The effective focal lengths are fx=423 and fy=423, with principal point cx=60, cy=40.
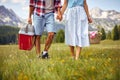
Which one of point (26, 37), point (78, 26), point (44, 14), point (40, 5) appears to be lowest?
point (26, 37)

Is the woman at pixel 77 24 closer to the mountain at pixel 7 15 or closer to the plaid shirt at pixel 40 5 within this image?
the plaid shirt at pixel 40 5

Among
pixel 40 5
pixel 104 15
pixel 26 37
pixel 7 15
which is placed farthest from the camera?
pixel 104 15

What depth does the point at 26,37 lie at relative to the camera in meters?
6.81

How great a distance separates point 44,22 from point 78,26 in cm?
61

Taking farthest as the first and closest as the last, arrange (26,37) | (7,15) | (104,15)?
(104,15) < (7,15) < (26,37)

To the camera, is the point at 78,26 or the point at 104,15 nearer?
the point at 78,26

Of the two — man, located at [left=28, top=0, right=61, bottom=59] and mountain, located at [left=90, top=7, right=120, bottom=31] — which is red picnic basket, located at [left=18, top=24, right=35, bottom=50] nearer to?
man, located at [left=28, top=0, right=61, bottom=59]

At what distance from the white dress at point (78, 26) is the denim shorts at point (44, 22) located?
0.27 meters

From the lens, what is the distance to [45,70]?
4988mm

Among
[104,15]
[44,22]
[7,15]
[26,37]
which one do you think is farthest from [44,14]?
[104,15]

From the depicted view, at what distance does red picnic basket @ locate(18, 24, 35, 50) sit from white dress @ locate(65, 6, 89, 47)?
2.02 ft

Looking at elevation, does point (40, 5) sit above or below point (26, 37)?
above

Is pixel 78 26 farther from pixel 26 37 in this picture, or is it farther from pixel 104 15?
pixel 104 15

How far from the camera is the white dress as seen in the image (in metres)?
6.82
